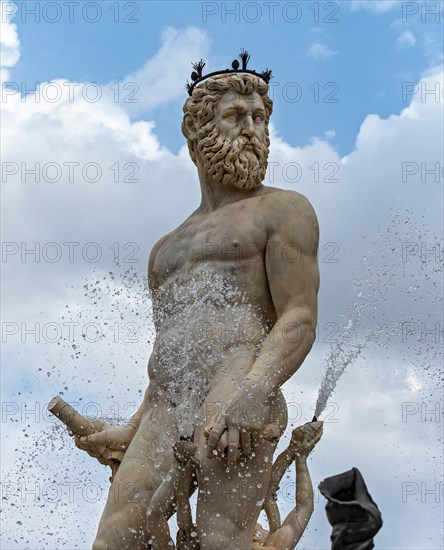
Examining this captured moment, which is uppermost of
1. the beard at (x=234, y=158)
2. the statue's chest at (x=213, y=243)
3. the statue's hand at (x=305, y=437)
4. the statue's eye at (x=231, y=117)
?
the statue's eye at (x=231, y=117)

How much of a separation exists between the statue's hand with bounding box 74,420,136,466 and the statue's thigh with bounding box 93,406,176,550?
0.94 feet

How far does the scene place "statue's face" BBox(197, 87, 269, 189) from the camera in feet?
29.6

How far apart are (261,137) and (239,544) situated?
282cm

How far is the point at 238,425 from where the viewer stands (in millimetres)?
7977

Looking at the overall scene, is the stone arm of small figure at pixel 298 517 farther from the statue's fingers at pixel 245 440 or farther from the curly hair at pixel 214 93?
the curly hair at pixel 214 93

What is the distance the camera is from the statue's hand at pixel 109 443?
8.95 m

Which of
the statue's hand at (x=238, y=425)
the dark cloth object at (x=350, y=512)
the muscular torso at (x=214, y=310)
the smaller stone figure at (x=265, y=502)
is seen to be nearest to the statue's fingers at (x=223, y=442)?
the statue's hand at (x=238, y=425)

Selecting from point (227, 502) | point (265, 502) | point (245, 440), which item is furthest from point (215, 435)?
point (265, 502)

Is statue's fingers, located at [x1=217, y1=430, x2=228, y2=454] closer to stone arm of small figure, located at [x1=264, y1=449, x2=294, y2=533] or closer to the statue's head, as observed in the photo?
stone arm of small figure, located at [x1=264, y1=449, x2=294, y2=533]

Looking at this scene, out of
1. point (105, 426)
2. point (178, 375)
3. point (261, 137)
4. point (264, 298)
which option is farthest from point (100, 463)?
point (261, 137)

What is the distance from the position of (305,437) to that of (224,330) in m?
0.95

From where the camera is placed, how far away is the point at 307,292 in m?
8.53

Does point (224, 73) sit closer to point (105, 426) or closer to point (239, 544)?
point (105, 426)

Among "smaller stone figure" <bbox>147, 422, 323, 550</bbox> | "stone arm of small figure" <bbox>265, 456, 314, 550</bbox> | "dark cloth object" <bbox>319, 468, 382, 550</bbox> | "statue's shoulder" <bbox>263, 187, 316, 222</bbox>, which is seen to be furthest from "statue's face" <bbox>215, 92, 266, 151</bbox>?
"dark cloth object" <bbox>319, 468, 382, 550</bbox>
